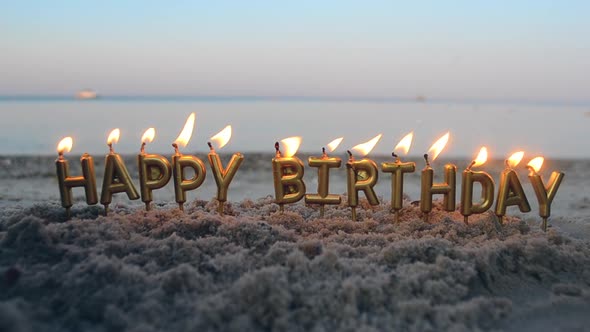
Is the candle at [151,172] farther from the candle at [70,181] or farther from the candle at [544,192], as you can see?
the candle at [544,192]

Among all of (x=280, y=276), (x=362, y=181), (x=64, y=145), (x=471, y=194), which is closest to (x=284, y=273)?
(x=280, y=276)

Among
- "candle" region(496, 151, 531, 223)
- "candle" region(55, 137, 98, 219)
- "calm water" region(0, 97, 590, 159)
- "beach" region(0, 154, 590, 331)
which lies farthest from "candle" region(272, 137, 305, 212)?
"calm water" region(0, 97, 590, 159)

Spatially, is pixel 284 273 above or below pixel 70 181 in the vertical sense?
below

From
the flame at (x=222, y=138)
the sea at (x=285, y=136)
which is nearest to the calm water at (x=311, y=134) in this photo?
the sea at (x=285, y=136)

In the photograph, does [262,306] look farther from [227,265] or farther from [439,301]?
[439,301]

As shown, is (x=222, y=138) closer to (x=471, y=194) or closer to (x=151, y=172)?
(x=151, y=172)

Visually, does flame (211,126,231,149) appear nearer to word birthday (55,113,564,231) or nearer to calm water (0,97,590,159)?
word birthday (55,113,564,231)
